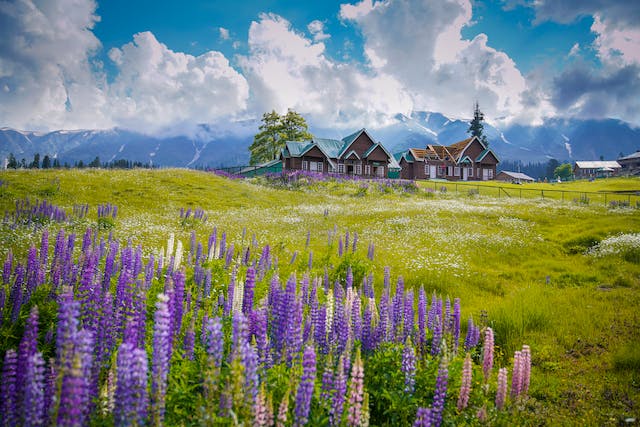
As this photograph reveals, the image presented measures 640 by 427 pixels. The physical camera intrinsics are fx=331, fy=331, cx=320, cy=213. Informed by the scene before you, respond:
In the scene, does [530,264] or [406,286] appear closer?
[406,286]

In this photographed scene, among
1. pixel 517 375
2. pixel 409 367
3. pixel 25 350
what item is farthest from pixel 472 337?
pixel 25 350

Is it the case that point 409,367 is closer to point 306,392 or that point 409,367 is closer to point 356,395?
point 356,395

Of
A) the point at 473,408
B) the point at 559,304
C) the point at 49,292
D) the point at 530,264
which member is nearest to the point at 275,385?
the point at 473,408

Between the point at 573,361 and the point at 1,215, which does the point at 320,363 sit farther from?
the point at 1,215

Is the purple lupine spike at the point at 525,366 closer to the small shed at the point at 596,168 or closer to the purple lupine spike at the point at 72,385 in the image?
the purple lupine spike at the point at 72,385

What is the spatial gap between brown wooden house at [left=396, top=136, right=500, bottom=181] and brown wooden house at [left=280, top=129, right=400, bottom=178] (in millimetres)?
9175

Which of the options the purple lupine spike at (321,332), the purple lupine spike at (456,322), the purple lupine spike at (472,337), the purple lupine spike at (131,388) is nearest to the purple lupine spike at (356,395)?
the purple lupine spike at (321,332)

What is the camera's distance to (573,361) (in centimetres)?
632

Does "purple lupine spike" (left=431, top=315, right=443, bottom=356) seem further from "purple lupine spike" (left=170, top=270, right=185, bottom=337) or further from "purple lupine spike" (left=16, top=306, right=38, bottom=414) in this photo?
"purple lupine spike" (left=16, top=306, right=38, bottom=414)

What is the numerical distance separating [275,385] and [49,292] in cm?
468

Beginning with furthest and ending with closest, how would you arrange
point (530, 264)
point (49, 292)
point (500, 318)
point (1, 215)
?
point (1, 215)
point (530, 264)
point (500, 318)
point (49, 292)

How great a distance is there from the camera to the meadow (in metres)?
2.90

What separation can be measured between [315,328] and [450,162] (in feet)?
271

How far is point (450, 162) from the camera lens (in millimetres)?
79750
